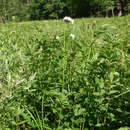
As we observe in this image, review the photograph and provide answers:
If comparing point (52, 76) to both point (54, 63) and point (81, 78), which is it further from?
point (81, 78)

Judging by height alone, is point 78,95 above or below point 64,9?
below

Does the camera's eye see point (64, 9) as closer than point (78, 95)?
No

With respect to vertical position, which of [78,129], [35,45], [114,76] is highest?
[35,45]

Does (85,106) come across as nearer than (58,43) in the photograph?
Yes

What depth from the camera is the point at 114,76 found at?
2.01m

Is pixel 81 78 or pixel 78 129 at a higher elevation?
pixel 81 78

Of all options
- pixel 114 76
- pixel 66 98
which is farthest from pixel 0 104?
pixel 114 76

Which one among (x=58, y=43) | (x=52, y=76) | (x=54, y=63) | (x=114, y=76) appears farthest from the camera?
(x=58, y=43)

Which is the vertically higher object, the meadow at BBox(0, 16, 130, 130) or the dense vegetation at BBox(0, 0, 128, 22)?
the dense vegetation at BBox(0, 0, 128, 22)

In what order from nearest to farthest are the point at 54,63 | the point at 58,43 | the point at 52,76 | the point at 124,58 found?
the point at 124,58
the point at 52,76
the point at 54,63
the point at 58,43

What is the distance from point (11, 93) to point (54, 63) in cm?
84

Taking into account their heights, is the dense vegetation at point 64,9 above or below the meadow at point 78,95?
above

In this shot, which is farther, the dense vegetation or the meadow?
the dense vegetation

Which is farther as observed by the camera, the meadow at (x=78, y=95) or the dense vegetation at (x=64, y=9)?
the dense vegetation at (x=64, y=9)
